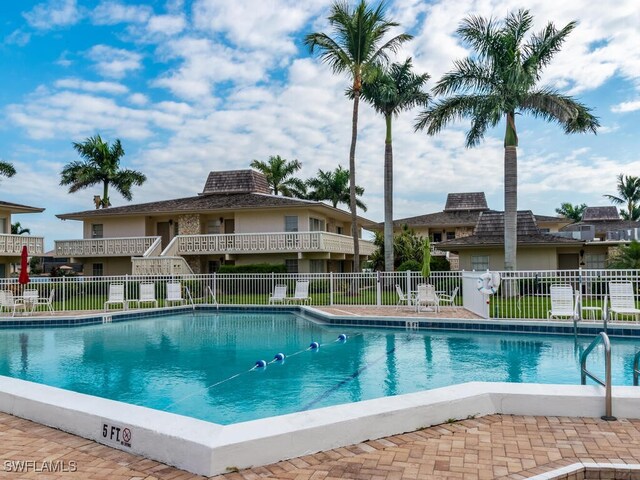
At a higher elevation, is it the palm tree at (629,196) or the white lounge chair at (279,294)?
the palm tree at (629,196)

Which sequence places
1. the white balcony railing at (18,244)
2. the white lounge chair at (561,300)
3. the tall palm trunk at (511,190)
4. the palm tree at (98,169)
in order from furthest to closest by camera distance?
the palm tree at (98,169) → the white balcony railing at (18,244) → the tall palm trunk at (511,190) → the white lounge chair at (561,300)

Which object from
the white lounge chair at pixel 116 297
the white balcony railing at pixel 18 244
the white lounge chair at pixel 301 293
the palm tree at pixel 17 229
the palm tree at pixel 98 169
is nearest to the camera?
the white lounge chair at pixel 116 297

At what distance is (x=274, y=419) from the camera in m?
4.70

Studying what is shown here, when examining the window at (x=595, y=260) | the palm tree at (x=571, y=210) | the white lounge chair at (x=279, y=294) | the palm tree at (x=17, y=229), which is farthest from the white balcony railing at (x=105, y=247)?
the palm tree at (x=571, y=210)

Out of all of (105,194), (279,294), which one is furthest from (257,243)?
(105,194)

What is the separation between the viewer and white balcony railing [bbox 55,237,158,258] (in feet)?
103

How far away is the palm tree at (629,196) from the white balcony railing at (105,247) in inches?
2352

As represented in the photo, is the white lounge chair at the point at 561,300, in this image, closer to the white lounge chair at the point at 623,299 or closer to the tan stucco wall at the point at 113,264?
the white lounge chair at the point at 623,299

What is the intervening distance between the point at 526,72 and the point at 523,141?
3.23 m

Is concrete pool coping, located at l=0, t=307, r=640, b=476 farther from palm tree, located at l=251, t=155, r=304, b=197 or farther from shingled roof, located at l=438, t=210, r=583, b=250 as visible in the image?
palm tree, located at l=251, t=155, r=304, b=197

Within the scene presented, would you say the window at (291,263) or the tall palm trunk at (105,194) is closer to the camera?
the window at (291,263)

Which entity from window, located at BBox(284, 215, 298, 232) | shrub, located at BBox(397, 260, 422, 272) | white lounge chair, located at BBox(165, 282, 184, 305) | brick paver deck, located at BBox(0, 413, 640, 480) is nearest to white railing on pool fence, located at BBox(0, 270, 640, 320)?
white lounge chair, located at BBox(165, 282, 184, 305)

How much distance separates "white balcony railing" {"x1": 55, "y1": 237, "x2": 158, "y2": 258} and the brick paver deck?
89.7 ft

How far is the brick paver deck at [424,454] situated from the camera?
13.1 ft
